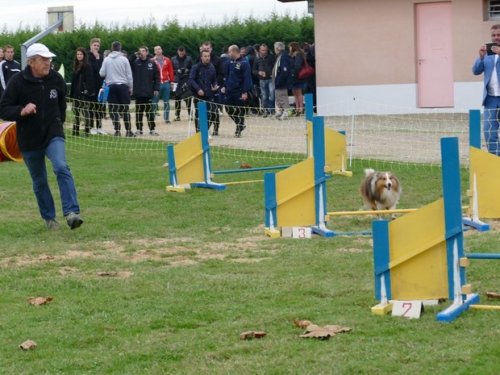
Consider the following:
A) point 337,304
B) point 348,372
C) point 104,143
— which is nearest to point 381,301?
point 337,304

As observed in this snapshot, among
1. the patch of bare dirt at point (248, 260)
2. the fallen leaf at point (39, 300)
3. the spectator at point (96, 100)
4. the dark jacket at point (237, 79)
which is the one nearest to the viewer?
the fallen leaf at point (39, 300)

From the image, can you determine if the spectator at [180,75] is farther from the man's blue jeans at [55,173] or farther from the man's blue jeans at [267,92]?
the man's blue jeans at [55,173]

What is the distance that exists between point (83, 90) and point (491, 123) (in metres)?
11.4

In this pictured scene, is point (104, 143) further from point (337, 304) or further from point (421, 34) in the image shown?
point (337, 304)

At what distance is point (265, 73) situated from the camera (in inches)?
1156

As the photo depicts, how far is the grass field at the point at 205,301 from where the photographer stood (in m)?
6.58

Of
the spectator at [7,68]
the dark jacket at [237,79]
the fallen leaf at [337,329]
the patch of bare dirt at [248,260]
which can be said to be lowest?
the fallen leaf at [337,329]

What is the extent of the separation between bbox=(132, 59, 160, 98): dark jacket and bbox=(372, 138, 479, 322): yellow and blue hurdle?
61.6 feet

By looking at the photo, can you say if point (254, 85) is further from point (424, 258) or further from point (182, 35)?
point (424, 258)

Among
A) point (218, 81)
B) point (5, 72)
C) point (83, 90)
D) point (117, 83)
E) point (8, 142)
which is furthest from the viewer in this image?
point (83, 90)

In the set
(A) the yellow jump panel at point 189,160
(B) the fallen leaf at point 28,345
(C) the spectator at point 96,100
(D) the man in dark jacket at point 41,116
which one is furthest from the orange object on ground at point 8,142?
(B) the fallen leaf at point 28,345

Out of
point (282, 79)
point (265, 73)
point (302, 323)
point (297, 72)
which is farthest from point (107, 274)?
point (265, 73)

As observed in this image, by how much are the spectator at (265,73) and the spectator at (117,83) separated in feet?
16.7

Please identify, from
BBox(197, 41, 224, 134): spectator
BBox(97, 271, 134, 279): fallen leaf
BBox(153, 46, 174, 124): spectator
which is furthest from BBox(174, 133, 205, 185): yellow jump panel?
BBox(153, 46, 174, 124): spectator
